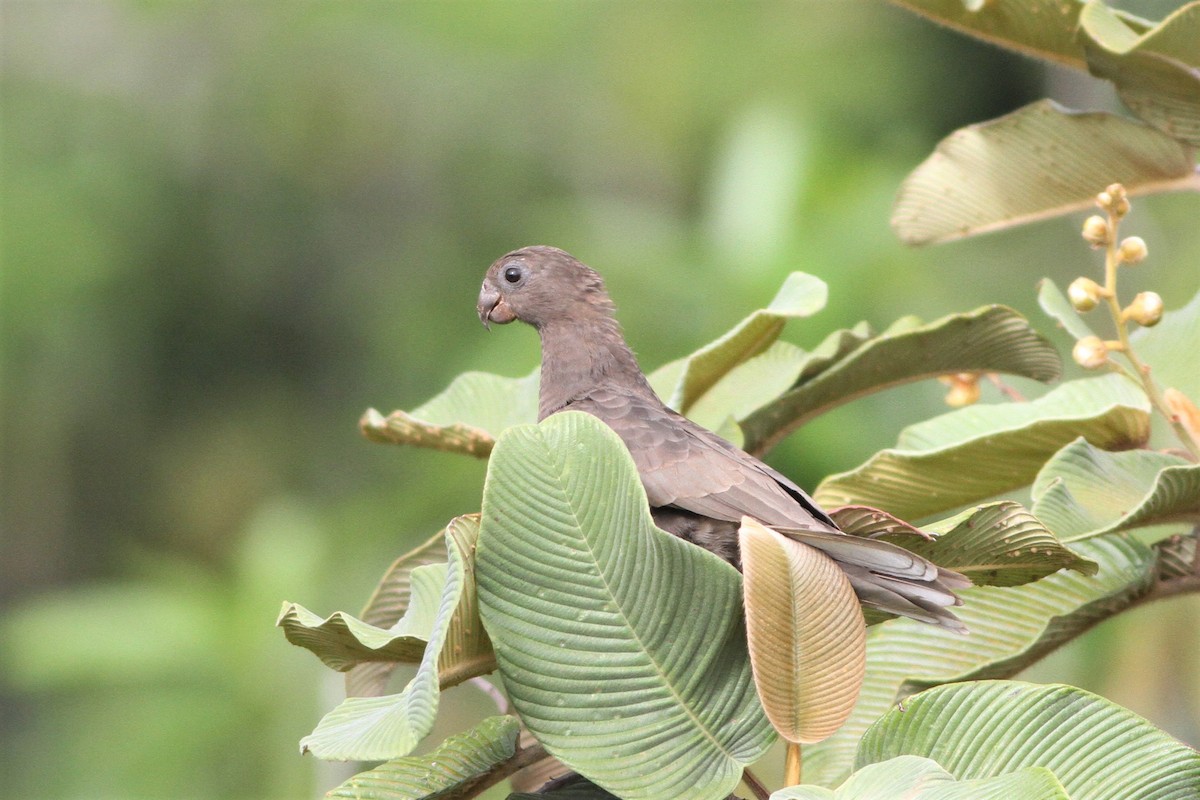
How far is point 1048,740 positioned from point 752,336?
0.99 metres

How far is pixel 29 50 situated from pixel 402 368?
363 centimetres

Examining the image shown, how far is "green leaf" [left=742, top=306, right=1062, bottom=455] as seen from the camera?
2312 mm

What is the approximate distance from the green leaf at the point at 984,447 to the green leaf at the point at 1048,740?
0.62m

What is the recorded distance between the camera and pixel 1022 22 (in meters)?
2.53

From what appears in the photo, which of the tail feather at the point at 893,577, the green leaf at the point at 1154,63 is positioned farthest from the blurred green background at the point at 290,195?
the tail feather at the point at 893,577

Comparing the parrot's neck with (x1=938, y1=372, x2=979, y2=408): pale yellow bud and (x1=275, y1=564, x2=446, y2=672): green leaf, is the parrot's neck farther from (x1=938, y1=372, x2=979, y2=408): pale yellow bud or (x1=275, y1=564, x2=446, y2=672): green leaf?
(x1=275, y1=564, x2=446, y2=672): green leaf

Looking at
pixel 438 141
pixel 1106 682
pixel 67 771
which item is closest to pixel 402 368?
pixel 438 141

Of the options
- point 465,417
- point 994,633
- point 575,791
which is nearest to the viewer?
point 575,791

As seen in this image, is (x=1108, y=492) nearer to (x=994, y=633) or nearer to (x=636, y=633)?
(x=994, y=633)

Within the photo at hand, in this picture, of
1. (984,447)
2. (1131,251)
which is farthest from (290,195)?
(1131,251)

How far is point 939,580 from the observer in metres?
1.79

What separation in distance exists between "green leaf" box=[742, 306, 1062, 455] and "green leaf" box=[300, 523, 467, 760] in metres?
1.04

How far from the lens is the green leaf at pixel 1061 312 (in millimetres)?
2209

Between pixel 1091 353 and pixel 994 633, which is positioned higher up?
pixel 1091 353
